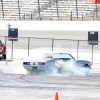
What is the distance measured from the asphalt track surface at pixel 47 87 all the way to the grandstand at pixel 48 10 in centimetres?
3459

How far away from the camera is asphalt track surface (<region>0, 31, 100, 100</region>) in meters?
17.7

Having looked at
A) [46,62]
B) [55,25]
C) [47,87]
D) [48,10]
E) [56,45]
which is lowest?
[56,45]

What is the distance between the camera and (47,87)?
20438 mm

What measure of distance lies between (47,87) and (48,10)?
4385cm

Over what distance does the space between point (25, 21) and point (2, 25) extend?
2276 mm

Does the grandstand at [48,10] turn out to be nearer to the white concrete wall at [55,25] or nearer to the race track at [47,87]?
the white concrete wall at [55,25]

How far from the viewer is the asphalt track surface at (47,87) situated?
58.0 feet

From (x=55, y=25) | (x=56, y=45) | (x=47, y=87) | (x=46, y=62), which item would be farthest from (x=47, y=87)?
(x=55, y=25)

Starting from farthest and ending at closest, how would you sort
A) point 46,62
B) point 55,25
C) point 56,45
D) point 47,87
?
point 55,25
point 56,45
point 46,62
point 47,87

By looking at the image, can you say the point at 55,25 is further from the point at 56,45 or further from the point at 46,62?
the point at 46,62

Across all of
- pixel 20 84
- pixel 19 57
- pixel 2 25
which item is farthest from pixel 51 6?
pixel 20 84

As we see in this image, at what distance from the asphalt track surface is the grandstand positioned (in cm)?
3459


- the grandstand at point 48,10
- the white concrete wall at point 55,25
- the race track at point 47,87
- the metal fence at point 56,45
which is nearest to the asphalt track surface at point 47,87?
the race track at point 47,87

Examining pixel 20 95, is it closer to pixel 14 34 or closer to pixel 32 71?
pixel 32 71
